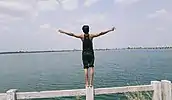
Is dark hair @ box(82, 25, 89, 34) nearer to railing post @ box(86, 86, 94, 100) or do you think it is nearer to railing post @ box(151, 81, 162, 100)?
railing post @ box(86, 86, 94, 100)

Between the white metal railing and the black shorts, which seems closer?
the white metal railing

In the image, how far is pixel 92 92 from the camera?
5.50 meters

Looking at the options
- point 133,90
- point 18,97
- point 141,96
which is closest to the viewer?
point 18,97

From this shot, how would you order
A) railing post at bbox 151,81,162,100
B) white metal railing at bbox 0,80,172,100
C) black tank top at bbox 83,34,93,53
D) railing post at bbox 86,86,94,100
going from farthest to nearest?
black tank top at bbox 83,34,93,53, railing post at bbox 151,81,162,100, railing post at bbox 86,86,94,100, white metal railing at bbox 0,80,172,100

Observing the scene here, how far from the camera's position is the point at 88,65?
6016 millimetres

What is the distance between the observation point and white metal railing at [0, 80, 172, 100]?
523 cm

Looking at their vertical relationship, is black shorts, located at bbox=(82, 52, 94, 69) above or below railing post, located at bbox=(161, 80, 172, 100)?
above

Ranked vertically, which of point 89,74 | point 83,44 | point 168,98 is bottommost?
point 168,98

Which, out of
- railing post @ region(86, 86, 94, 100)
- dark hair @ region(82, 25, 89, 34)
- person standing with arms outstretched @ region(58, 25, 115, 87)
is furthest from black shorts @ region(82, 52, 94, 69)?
railing post @ region(86, 86, 94, 100)

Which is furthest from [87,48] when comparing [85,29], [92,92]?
[92,92]

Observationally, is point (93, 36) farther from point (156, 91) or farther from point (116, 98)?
point (116, 98)

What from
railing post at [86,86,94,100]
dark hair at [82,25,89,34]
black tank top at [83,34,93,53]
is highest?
dark hair at [82,25,89,34]

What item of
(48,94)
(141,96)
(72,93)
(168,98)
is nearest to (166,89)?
(168,98)

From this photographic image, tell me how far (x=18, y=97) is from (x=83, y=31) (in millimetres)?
1950
